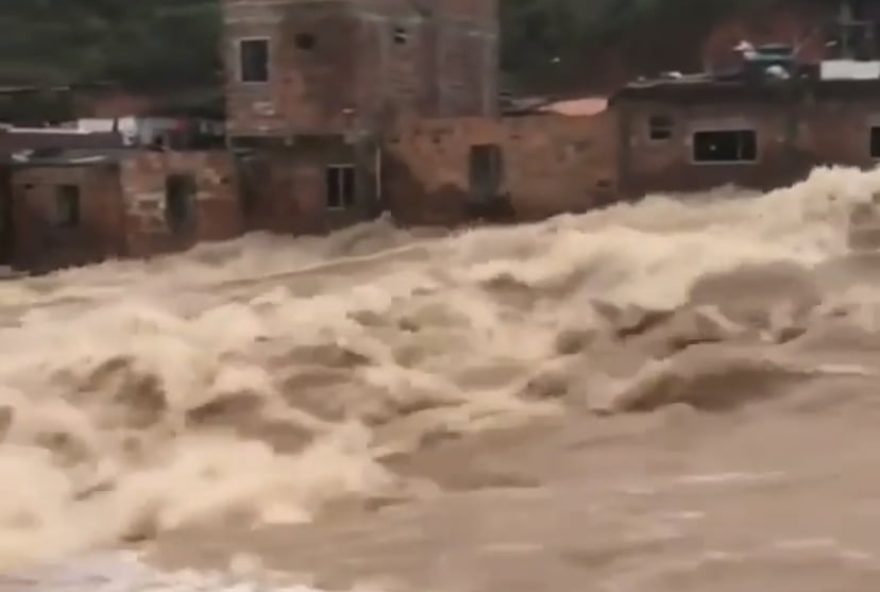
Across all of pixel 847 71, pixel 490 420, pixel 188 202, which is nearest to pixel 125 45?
pixel 188 202

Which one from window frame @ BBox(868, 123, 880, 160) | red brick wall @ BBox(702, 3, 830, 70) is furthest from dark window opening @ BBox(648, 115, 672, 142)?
red brick wall @ BBox(702, 3, 830, 70)

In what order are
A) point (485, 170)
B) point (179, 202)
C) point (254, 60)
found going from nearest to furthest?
point (485, 170) → point (254, 60) → point (179, 202)

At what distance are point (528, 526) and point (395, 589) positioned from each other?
80cm

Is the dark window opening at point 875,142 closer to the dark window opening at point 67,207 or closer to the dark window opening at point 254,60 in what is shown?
the dark window opening at point 254,60

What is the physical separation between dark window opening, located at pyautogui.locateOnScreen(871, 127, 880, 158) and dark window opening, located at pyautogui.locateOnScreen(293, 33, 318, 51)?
6.78 meters

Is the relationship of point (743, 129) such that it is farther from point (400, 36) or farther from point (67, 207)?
point (67, 207)

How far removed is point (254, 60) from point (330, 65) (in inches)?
42.0

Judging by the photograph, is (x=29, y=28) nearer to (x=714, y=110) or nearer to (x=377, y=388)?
(x=714, y=110)

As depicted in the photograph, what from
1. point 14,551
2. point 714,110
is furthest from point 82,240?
point 14,551

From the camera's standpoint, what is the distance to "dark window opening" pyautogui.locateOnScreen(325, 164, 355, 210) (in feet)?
56.3

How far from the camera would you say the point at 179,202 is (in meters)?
17.6

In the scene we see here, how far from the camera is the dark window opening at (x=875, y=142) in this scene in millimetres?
15367

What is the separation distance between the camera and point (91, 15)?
1004 inches

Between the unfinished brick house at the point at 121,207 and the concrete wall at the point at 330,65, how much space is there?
35.3 inches
